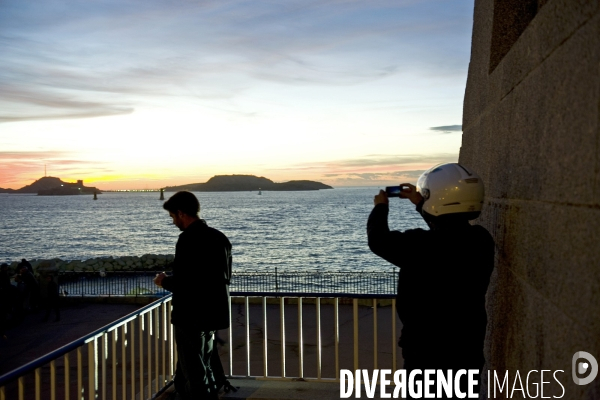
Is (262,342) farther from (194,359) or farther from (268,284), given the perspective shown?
(268,284)

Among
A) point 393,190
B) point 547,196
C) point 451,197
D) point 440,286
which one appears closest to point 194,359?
point 393,190

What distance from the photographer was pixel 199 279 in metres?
4.23

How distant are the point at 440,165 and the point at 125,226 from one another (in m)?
110

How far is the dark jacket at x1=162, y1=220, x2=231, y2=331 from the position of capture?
4191mm

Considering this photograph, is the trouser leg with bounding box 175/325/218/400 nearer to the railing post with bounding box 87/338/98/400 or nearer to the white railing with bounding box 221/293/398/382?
the railing post with bounding box 87/338/98/400

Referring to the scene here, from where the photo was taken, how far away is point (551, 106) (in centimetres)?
229

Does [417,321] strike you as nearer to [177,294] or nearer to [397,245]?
[397,245]

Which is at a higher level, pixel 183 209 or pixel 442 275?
pixel 183 209

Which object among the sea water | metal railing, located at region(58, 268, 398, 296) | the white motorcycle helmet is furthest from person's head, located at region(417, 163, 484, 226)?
the sea water

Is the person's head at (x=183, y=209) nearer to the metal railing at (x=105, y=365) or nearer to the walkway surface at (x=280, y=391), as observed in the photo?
the metal railing at (x=105, y=365)

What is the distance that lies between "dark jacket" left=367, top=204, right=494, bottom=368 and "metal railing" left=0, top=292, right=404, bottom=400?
1820mm

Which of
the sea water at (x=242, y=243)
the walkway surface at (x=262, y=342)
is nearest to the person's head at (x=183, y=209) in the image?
the walkway surface at (x=262, y=342)

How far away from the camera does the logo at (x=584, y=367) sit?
1670 mm

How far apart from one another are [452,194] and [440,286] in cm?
49
